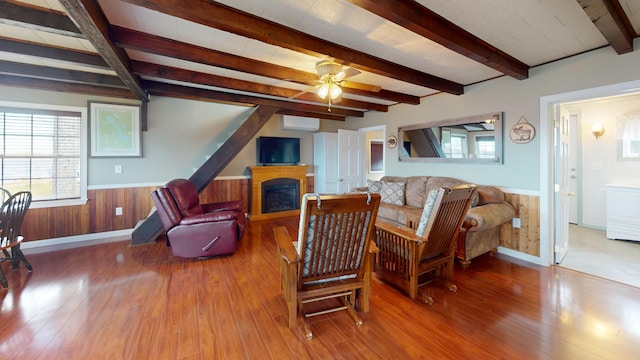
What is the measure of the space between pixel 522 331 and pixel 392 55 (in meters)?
2.82

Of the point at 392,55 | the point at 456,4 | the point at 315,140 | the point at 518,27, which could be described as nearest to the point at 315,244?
the point at 456,4

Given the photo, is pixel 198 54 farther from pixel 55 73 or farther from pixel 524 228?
pixel 524 228

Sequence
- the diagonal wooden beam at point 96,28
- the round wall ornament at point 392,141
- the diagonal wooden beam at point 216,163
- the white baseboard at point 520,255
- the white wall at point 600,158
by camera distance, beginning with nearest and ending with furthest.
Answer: the diagonal wooden beam at point 96,28 < the white baseboard at point 520,255 < the diagonal wooden beam at point 216,163 < the white wall at point 600,158 < the round wall ornament at point 392,141

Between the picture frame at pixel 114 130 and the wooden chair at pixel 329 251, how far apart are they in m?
3.83

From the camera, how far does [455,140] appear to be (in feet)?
13.4

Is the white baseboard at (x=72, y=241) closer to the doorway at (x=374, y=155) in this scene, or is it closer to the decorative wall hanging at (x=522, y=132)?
the doorway at (x=374, y=155)

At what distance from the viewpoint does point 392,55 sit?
2809 millimetres

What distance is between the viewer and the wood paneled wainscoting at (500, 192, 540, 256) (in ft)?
10.5

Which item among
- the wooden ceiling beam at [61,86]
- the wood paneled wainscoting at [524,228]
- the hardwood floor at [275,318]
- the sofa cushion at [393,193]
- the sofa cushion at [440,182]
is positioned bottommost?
the hardwood floor at [275,318]

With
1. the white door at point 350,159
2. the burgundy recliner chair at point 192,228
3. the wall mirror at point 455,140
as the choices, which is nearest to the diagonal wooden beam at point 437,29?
the wall mirror at point 455,140

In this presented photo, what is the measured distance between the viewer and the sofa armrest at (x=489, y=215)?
2873mm

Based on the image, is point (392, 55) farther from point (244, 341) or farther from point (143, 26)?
point (244, 341)

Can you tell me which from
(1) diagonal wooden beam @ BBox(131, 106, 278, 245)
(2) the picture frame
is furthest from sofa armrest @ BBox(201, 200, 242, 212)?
(2) the picture frame

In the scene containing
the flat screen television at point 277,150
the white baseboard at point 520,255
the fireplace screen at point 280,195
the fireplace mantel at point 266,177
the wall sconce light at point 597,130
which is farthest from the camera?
the fireplace screen at point 280,195
